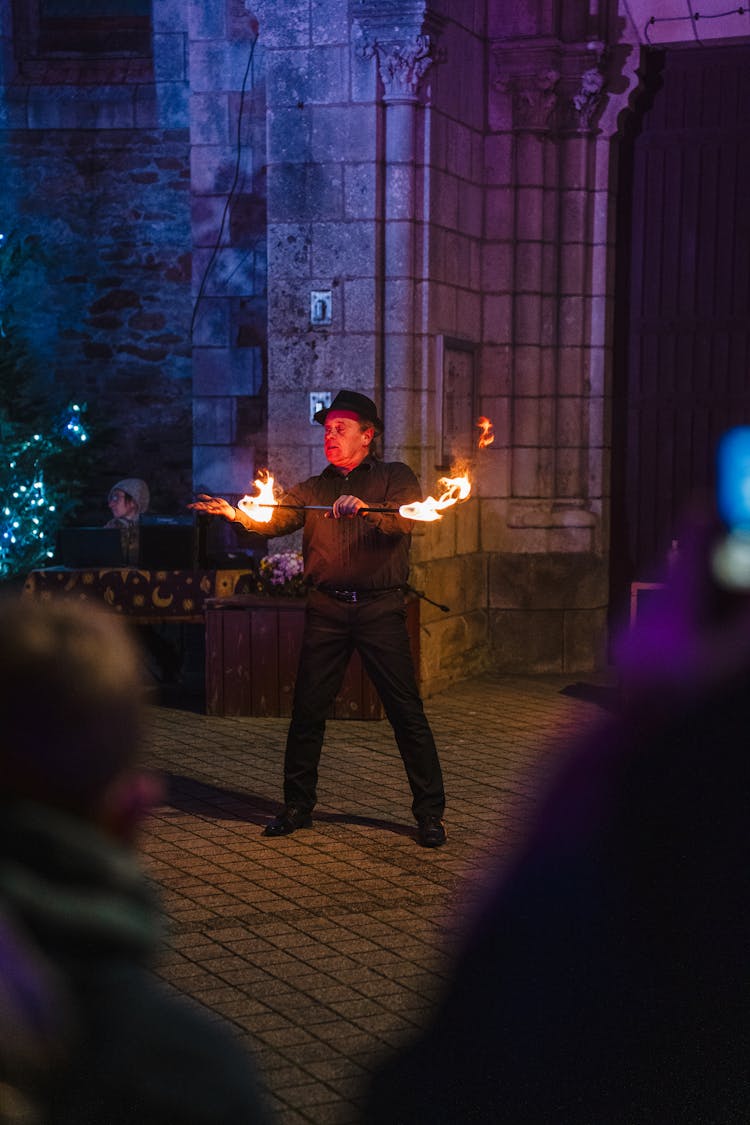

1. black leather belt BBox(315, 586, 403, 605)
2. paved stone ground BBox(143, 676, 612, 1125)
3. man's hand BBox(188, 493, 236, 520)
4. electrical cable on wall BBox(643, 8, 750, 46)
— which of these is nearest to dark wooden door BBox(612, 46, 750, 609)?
electrical cable on wall BBox(643, 8, 750, 46)

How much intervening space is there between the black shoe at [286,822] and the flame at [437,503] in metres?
1.53

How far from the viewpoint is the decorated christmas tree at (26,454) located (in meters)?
13.5

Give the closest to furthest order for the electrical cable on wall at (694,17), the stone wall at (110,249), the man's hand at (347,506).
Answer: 1. the man's hand at (347,506)
2. the electrical cable on wall at (694,17)
3. the stone wall at (110,249)

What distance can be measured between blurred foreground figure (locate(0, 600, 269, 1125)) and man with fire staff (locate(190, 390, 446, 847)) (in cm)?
576

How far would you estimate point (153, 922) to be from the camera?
1702 millimetres

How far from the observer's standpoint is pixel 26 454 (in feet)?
45.1

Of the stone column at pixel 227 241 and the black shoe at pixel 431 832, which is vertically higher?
the stone column at pixel 227 241

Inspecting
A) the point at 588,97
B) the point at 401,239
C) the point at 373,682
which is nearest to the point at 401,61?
the point at 401,239

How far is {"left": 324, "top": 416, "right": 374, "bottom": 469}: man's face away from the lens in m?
7.65

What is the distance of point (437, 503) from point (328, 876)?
172 centimetres

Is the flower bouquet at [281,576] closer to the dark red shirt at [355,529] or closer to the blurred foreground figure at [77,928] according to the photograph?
the dark red shirt at [355,529]

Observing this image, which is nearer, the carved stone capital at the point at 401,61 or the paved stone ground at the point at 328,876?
the paved stone ground at the point at 328,876

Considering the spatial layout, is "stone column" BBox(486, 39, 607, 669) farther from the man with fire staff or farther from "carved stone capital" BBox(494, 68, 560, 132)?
the man with fire staff

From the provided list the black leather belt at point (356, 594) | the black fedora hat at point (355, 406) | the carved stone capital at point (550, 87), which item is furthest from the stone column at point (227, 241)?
the black leather belt at point (356, 594)
